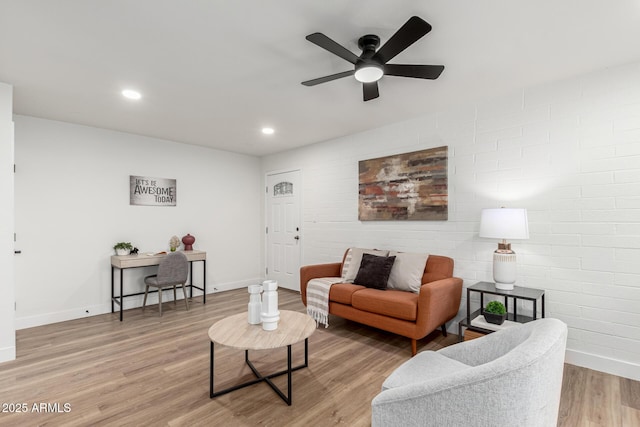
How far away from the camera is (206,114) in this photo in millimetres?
3592

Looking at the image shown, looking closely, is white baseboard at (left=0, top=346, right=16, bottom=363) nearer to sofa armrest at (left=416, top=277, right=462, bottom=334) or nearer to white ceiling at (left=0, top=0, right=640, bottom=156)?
white ceiling at (left=0, top=0, right=640, bottom=156)

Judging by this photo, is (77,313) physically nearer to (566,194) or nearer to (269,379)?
Result: (269,379)

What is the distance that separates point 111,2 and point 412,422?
256 cm

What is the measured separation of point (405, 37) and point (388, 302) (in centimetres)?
218

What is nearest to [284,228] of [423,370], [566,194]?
[566,194]

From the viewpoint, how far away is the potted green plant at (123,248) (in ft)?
13.8

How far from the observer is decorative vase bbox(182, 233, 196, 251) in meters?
4.74

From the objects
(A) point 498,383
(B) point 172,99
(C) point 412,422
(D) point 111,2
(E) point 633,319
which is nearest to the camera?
(A) point 498,383

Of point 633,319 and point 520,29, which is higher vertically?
point 520,29

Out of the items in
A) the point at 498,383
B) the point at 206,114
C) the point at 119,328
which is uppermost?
the point at 206,114

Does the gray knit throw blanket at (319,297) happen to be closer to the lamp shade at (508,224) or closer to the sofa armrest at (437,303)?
the sofa armrest at (437,303)

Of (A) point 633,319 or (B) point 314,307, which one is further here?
(B) point 314,307

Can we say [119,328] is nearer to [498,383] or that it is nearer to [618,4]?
[498,383]

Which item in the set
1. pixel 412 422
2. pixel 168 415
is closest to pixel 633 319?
pixel 412 422
